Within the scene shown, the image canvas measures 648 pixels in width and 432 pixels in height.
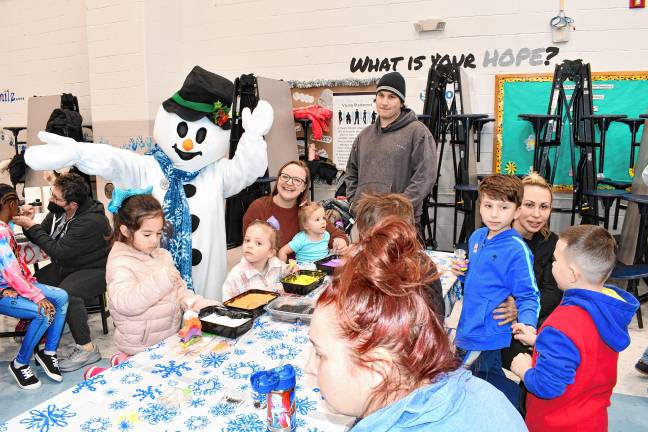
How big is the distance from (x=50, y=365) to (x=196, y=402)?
6.48 feet

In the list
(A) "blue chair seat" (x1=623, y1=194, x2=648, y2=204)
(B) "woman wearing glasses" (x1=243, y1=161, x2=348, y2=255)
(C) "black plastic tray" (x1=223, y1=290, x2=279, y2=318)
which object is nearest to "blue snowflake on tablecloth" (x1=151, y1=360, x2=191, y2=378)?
(C) "black plastic tray" (x1=223, y1=290, x2=279, y2=318)

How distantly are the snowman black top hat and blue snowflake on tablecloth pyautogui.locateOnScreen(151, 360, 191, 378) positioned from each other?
1391mm

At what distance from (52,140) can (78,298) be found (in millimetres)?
1267

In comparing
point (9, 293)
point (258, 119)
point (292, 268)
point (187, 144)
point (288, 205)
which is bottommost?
point (9, 293)

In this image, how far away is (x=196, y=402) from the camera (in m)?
1.32

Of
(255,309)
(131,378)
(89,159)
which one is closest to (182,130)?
(89,159)

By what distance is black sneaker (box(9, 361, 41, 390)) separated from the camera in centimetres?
274

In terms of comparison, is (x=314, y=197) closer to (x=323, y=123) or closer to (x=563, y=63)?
(x=323, y=123)

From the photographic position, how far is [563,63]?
4.33 m

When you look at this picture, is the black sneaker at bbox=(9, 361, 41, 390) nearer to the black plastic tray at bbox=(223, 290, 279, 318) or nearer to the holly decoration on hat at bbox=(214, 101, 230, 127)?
the black plastic tray at bbox=(223, 290, 279, 318)

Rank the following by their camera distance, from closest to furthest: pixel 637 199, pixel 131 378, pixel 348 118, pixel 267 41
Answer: pixel 131 378 → pixel 637 199 → pixel 348 118 → pixel 267 41

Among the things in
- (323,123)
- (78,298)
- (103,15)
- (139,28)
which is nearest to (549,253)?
(78,298)

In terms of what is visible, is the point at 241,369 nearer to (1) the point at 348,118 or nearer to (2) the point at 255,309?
(2) the point at 255,309

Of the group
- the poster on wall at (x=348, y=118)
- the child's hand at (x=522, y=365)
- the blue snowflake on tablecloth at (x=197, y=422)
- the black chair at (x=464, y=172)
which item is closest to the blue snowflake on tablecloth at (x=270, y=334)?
the blue snowflake on tablecloth at (x=197, y=422)
